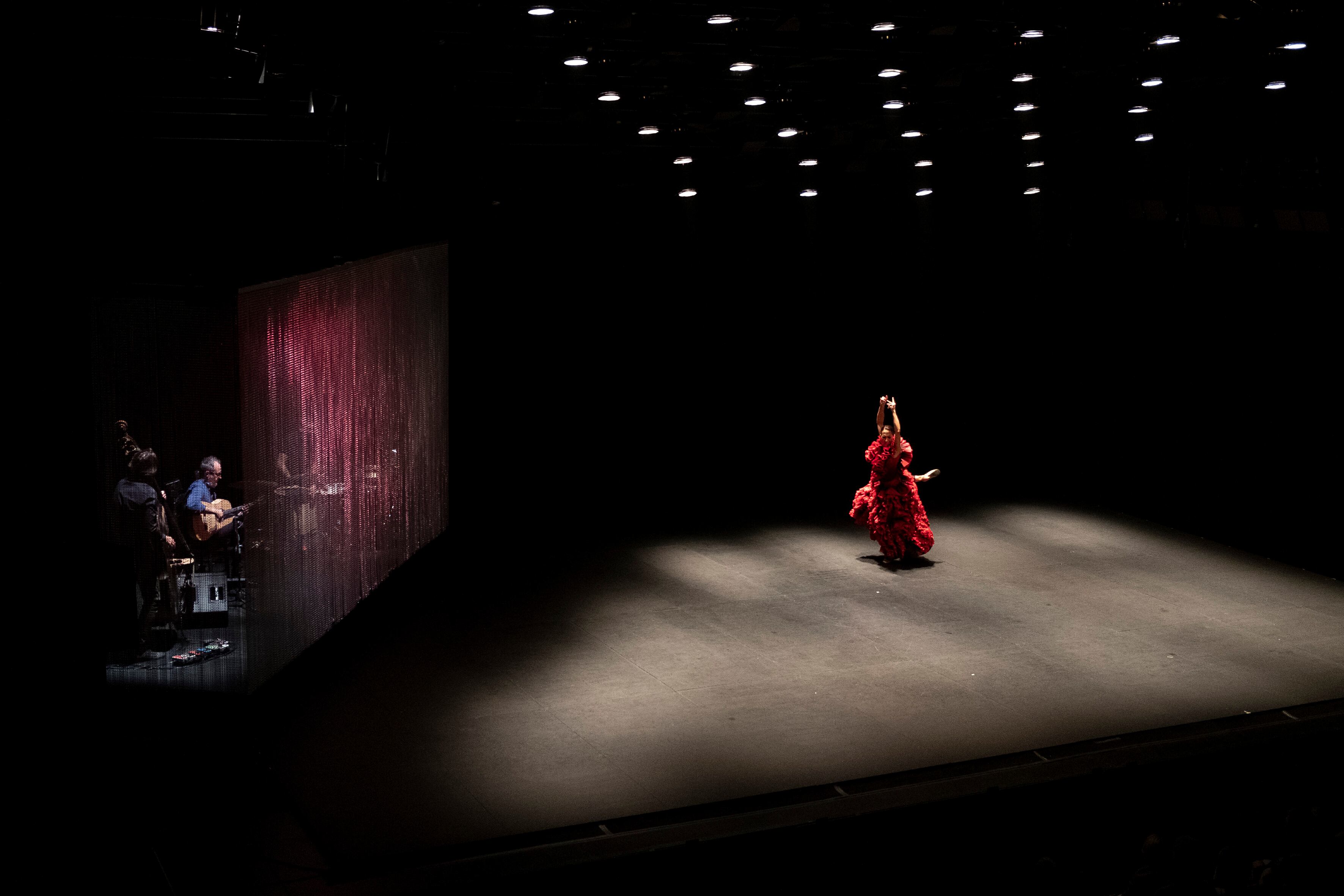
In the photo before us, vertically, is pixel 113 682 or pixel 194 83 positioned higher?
pixel 194 83

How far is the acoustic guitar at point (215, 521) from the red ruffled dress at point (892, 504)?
490 centimetres

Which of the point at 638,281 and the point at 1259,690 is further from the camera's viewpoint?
the point at 638,281

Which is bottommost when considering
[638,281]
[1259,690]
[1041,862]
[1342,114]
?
[1259,690]

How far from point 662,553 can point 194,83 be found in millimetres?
5225

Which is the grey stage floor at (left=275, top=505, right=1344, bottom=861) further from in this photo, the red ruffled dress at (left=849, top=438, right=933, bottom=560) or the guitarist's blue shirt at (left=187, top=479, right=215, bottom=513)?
the guitarist's blue shirt at (left=187, top=479, right=215, bottom=513)

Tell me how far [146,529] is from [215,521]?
14.4 inches

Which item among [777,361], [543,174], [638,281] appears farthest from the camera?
[777,361]

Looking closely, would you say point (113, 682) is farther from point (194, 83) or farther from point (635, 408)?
point (635, 408)

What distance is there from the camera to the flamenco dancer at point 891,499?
9.15 meters

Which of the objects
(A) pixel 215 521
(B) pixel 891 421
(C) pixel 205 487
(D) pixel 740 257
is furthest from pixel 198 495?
(D) pixel 740 257

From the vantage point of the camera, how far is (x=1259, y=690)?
6969mm

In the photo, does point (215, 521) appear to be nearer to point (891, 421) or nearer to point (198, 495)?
point (198, 495)

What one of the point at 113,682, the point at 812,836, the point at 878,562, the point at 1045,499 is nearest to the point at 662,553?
the point at 878,562

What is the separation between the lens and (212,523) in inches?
216
